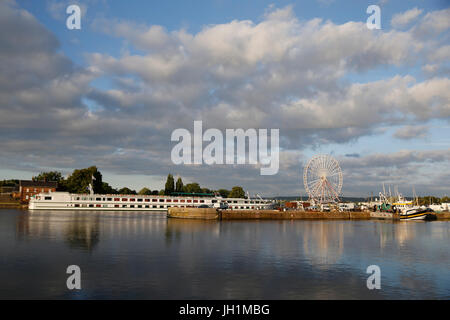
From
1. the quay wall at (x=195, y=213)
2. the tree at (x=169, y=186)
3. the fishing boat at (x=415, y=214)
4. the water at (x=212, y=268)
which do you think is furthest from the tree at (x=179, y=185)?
the water at (x=212, y=268)

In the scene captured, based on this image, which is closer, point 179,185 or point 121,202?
point 121,202

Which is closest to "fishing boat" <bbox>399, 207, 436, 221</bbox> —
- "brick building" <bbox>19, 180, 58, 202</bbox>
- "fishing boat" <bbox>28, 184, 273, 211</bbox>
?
"fishing boat" <bbox>28, 184, 273, 211</bbox>

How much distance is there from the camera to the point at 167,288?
2822cm

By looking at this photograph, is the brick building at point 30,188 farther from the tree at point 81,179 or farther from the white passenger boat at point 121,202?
Result: the white passenger boat at point 121,202

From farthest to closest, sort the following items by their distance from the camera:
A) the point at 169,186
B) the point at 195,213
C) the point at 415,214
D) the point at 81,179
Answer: the point at 169,186 → the point at 81,179 → the point at 415,214 → the point at 195,213

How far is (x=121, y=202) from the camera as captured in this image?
146375 millimetres

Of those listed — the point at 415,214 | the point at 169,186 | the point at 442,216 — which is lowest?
the point at 442,216

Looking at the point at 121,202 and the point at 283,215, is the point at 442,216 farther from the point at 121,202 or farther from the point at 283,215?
the point at 121,202

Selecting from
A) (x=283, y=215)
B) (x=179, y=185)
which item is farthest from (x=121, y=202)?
(x=283, y=215)

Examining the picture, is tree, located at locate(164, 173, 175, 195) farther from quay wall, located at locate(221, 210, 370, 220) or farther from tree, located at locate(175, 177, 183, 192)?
quay wall, located at locate(221, 210, 370, 220)

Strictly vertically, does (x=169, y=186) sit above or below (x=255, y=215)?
above

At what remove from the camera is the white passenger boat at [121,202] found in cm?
13625
